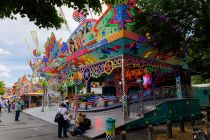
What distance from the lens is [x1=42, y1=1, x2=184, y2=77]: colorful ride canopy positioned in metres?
13.5

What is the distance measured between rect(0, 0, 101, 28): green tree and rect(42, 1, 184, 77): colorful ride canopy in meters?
6.53

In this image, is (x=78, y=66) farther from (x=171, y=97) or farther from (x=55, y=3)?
(x=55, y=3)

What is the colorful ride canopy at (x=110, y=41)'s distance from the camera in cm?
1352

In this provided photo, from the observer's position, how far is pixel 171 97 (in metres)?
14.7

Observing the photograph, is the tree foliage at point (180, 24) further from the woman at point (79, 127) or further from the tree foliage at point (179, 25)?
the woman at point (79, 127)

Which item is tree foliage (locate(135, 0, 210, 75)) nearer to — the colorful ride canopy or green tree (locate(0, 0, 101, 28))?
the colorful ride canopy

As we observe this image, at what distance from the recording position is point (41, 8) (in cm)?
644

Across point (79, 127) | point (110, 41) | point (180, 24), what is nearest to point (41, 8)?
point (79, 127)

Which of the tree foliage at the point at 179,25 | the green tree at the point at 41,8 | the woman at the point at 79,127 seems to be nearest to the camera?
the green tree at the point at 41,8

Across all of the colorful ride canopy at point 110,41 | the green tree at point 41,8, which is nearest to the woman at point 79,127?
the colorful ride canopy at point 110,41

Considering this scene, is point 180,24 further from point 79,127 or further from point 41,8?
point 41,8

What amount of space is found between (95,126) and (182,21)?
25.2 ft

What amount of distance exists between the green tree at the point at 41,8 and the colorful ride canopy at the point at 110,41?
6.53 metres

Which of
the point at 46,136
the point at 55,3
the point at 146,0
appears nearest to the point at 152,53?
the point at 146,0
